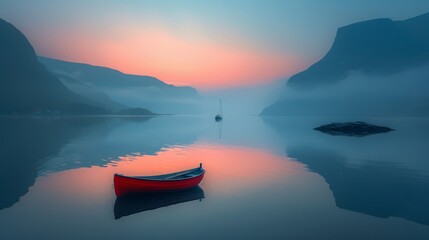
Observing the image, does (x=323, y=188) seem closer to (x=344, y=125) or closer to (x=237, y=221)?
(x=237, y=221)

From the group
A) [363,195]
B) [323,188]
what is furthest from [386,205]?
[323,188]

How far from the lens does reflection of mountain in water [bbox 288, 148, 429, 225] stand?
67.6 feet

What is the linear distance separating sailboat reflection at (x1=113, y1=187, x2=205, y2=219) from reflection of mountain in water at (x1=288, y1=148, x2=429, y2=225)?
487 inches

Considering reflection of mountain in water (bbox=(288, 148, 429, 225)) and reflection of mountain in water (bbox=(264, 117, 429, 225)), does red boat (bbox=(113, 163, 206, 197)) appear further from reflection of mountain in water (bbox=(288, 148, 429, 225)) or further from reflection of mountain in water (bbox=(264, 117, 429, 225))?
reflection of mountain in water (bbox=(264, 117, 429, 225))

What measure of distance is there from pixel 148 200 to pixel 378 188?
72.1ft

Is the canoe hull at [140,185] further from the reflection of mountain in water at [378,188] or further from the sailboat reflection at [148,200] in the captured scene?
the reflection of mountain in water at [378,188]

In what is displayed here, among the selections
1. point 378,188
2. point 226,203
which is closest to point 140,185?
point 226,203

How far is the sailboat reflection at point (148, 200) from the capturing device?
63.4 ft

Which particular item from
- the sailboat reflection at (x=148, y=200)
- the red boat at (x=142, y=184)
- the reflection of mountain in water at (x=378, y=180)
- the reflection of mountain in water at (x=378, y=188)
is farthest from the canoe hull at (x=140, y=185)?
→ the reflection of mountain in water at (x=378, y=180)

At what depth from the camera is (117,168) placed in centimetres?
3403

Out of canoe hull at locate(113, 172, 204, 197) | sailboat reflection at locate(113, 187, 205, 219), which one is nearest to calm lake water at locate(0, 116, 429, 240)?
sailboat reflection at locate(113, 187, 205, 219)

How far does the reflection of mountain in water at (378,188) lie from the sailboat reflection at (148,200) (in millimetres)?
12375

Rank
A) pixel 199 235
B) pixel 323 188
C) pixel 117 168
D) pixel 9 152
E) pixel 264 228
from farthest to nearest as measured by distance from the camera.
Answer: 1. pixel 9 152
2. pixel 117 168
3. pixel 323 188
4. pixel 264 228
5. pixel 199 235

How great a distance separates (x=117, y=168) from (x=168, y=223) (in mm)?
19091
